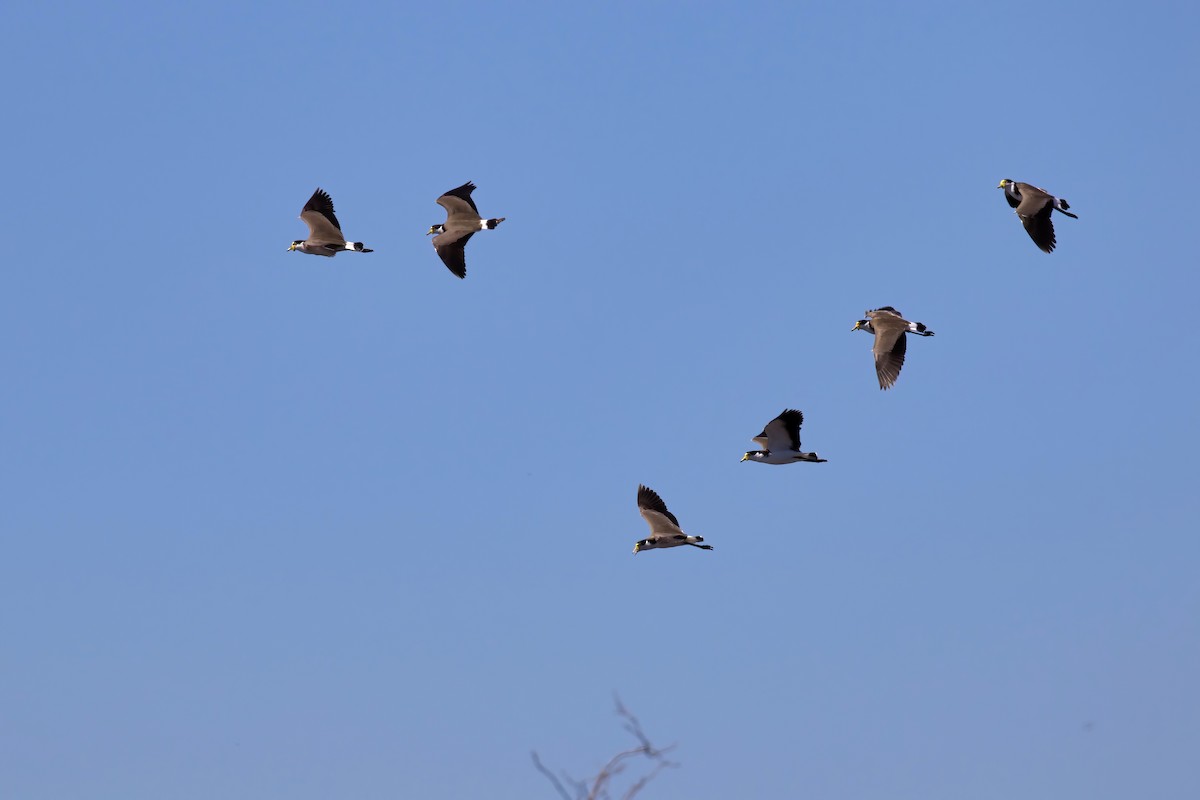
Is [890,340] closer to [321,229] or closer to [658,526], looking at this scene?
[658,526]

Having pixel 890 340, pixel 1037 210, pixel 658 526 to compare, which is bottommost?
pixel 658 526

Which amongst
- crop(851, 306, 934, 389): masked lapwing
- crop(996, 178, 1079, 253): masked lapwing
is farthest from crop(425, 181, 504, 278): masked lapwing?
crop(996, 178, 1079, 253): masked lapwing

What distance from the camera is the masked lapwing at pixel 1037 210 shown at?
3781 cm

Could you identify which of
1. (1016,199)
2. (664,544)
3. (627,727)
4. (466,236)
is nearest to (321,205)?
(466,236)

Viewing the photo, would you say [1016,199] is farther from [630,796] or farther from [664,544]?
[630,796]

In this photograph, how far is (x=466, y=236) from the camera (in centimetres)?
4281

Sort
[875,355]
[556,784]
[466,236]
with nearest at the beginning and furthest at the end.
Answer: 1. [556,784]
2. [875,355]
3. [466,236]

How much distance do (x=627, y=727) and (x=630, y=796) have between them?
41cm

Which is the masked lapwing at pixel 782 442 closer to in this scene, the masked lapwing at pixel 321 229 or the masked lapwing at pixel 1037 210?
the masked lapwing at pixel 1037 210

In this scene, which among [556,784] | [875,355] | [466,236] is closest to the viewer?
[556,784]

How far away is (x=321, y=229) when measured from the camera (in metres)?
44.5

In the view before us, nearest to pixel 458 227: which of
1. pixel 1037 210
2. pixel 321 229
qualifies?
pixel 321 229

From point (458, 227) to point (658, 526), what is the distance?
10.7 metres

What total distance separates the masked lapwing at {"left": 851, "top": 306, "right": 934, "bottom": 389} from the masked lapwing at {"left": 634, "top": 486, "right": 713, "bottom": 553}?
6.51m
